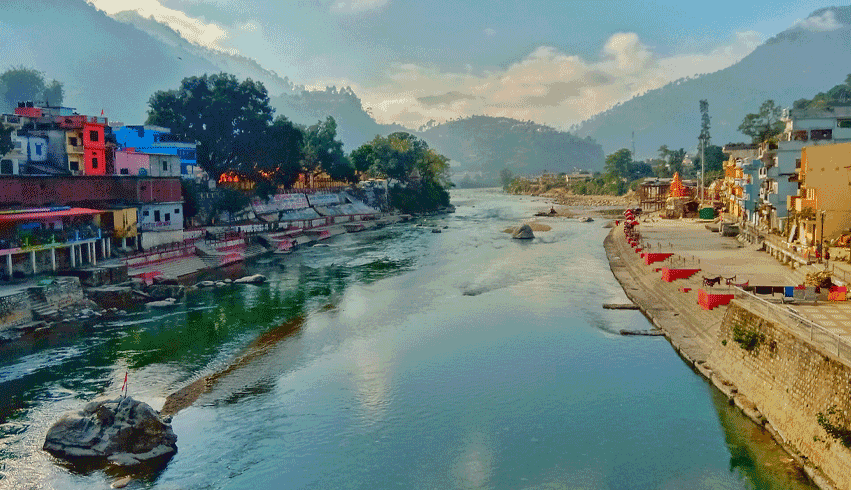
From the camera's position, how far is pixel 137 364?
25766 mm

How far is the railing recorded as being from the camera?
15.6m

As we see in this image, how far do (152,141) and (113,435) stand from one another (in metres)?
42.1

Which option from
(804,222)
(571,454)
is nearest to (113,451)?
(571,454)

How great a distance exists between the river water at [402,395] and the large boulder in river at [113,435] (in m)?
0.55

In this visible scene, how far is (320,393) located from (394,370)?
3456 millimetres

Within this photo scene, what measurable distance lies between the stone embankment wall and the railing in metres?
0.23

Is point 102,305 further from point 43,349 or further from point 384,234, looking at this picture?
point 384,234

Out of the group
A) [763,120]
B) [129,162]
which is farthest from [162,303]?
[763,120]

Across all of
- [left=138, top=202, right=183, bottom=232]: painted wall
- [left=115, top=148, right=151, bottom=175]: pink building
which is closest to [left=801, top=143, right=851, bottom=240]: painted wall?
[left=138, top=202, right=183, bottom=232]: painted wall

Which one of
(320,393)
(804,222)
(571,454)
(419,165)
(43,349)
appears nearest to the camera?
(571,454)

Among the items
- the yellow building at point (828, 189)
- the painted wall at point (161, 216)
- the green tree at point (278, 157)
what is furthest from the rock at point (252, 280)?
the yellow building at point (828, 189)

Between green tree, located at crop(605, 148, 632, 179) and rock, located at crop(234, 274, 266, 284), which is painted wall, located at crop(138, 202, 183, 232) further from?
green tree, located at crop(605, 148, 632, 179)

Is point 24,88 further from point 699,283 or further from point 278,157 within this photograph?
point 699,283

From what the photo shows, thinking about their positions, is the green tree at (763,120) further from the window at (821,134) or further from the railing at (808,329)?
the railing at (808,329)
